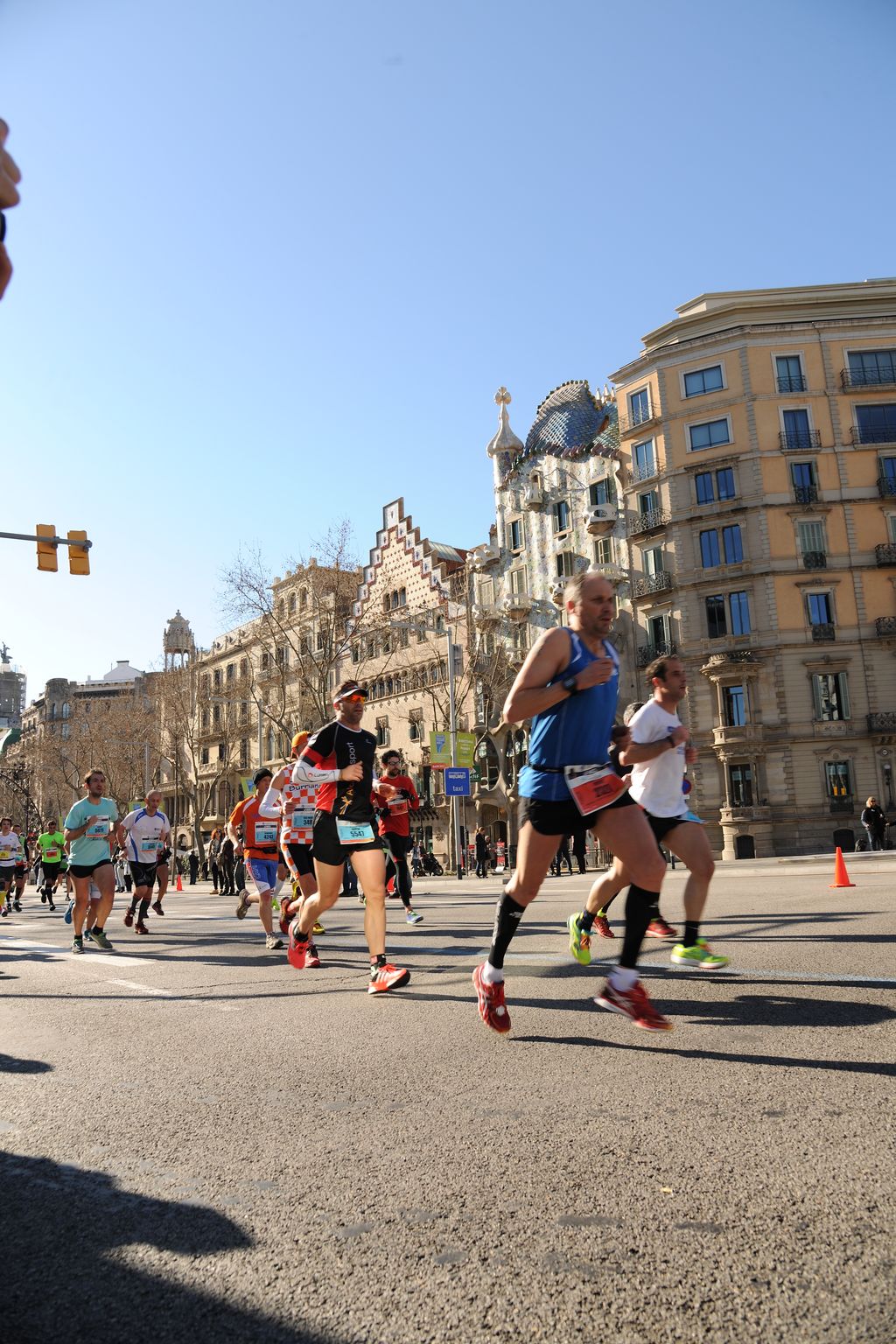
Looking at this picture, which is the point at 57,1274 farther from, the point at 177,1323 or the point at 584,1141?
the point at 584,1141

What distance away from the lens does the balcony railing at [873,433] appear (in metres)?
42.2

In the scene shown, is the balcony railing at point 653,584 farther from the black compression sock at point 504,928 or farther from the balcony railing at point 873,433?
the black compression sock at point 504,928

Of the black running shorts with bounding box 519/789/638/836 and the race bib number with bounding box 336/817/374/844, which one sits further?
the race bib number with bounding box 336/817/374/844

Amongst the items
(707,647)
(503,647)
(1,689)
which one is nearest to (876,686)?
(707,647)

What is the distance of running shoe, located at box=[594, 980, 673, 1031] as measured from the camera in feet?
14.1

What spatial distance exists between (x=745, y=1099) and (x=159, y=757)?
65275 mm

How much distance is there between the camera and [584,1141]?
9.83ft

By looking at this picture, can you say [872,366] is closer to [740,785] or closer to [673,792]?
[740,785]

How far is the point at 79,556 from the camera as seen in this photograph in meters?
16.2

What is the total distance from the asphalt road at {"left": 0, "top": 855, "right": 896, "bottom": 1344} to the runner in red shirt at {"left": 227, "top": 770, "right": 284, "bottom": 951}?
4.69m

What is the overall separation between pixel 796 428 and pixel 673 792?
39658 millimetres

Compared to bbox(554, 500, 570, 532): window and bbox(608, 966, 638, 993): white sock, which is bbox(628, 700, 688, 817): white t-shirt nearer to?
bbox(608, 966, 638, 993): white sock

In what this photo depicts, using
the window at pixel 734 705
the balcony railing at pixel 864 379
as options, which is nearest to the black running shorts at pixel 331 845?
the window at pixel 734 705

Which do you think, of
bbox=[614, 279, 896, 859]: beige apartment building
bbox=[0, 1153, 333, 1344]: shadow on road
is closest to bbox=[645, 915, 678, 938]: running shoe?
bbox=[0, 1153, 333, 1344]: shadow on road
